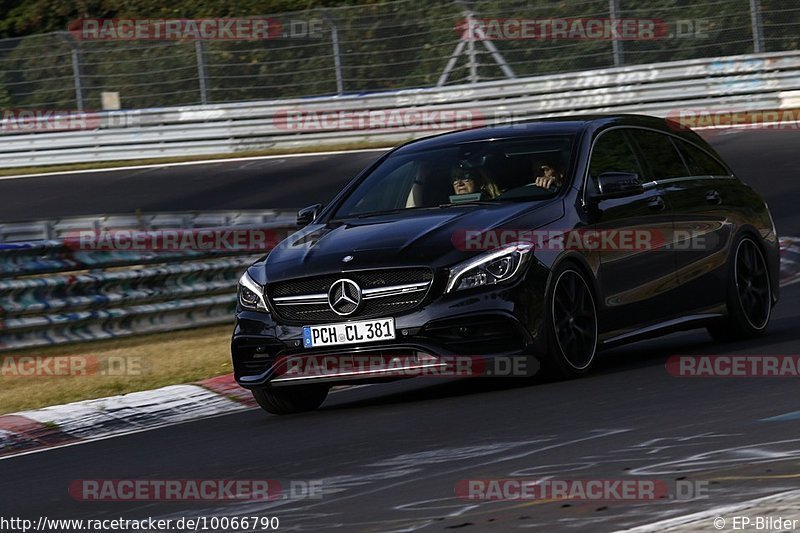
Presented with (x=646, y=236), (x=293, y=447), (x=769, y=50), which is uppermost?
(x=769, y=50)

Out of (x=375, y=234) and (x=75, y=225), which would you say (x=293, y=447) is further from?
(x=75, y=225)

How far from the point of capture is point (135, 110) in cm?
2781

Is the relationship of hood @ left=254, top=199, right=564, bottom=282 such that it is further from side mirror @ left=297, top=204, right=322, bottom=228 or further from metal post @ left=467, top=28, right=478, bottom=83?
metal post @ left=467, top=28, right=478, bottom=83

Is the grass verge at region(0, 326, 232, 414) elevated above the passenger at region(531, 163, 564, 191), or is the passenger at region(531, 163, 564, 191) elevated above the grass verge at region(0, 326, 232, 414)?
the passenger at region(531, 163, 564, 191)

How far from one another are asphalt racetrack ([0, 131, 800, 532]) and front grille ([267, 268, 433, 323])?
57 centimetres

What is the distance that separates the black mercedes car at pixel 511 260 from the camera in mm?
8195

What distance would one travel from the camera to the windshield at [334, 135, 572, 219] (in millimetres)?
9031

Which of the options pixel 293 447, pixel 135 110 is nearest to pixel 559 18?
pixel 135 110

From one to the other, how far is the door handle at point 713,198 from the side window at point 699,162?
17 centimetres

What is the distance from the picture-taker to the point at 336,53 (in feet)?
89.2

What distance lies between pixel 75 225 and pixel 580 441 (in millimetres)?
7291
